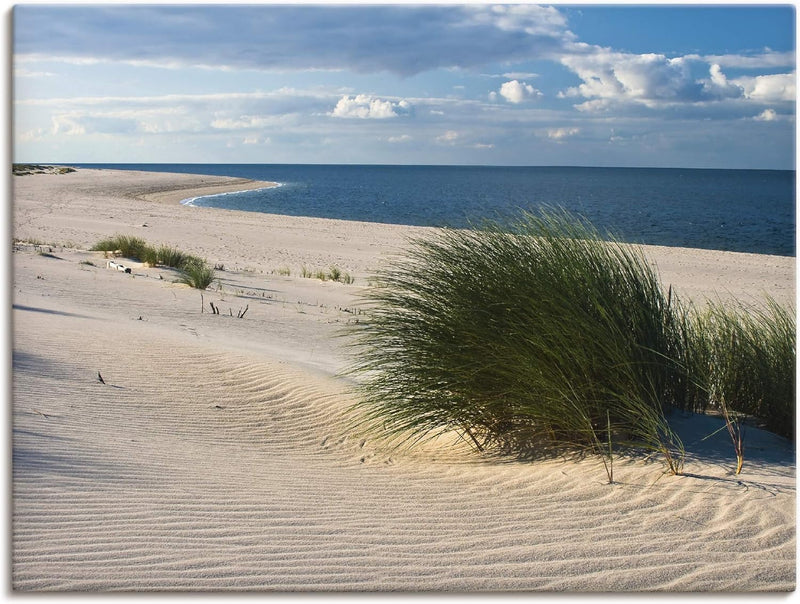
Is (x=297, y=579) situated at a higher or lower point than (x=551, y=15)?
lower

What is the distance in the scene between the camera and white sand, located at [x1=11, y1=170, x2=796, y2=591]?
3.43 meters

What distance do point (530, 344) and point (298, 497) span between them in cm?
175

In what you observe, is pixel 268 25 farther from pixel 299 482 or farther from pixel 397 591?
pixel 397 591

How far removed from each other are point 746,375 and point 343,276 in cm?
1217

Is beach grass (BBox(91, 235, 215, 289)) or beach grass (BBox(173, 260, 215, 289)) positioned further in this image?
beach grass (BBox(91, 235, 215, 289))

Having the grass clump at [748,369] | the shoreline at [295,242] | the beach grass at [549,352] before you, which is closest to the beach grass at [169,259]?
the shoreline at [295,242]

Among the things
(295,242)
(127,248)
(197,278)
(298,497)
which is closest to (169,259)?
(127,248)

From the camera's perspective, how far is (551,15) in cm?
418

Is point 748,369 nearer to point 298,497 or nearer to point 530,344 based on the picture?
point 530,344

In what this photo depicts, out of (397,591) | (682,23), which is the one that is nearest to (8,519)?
(397,591)

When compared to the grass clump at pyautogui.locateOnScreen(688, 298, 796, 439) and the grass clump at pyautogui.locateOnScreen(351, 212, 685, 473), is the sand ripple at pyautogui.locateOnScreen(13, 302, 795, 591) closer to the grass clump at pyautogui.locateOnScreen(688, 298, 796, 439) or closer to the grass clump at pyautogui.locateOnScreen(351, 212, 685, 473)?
the grass clump at pyautogui.locateOnScreen(351, 212, 685, 473)

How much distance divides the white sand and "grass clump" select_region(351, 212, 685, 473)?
29cm

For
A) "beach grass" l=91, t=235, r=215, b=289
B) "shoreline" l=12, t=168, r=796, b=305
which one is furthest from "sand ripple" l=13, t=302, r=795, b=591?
"beach grass" l=91, t=235, r=215, b=289

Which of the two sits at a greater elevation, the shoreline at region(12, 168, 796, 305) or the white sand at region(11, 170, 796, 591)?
the shoreline at region(12, 168, 796, 305)
